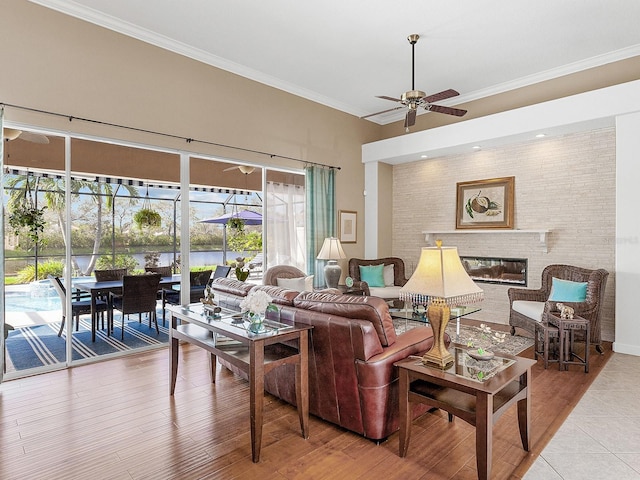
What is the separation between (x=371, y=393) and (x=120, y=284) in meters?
3.34

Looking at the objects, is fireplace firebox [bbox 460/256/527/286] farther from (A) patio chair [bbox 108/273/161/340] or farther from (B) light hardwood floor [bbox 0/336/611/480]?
(A) patio chair [bbox 108/273/161/340]

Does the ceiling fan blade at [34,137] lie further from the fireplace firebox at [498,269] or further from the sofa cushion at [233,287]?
the fireplace firebox at [498,269]

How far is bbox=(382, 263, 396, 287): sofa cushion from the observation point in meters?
6.56

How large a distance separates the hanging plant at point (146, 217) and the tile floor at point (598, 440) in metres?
4.38

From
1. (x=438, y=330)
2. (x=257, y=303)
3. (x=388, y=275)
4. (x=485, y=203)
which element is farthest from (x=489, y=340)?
(x=257, y=303)

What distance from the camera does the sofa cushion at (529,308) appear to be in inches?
179

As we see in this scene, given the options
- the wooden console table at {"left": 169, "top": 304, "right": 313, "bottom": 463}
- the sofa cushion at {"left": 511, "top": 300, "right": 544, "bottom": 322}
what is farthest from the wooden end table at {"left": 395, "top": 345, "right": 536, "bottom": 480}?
the sofa cushion at {"left": 511, "top": 300, "right": 544, "bottom": 322}

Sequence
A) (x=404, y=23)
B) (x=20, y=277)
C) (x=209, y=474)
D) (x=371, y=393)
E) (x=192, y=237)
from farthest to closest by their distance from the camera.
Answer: (x=192, y=237) < (x=404, y=23) < (x=20, y=277) < (x=371, y=393) < (x=209, y=474)

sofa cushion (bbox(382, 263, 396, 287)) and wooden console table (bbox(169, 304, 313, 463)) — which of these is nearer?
wooden console table (bbox(169, 304, 313, 463))

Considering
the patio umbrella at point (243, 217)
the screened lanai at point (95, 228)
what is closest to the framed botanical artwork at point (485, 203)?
the patio umbrella at point (243, 217)

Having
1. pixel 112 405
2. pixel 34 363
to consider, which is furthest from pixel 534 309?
pixel 34 363

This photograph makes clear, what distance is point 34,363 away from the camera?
3820 mm

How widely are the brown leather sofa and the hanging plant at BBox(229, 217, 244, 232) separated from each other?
292 centimetres

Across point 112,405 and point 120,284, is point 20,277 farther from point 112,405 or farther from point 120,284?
point 112,405
